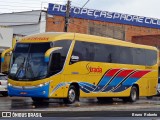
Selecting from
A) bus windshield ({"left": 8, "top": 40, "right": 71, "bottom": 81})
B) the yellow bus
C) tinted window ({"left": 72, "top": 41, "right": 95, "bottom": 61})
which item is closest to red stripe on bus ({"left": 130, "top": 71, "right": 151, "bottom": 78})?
the yellow bus

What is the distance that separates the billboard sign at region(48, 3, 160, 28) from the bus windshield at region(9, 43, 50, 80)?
3563 centimetres

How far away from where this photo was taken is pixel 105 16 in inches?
2549

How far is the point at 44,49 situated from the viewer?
22.0 metres

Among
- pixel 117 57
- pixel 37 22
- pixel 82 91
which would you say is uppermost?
pixel 37 22

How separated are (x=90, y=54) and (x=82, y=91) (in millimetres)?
2032

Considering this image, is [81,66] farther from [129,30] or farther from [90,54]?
[129,30]

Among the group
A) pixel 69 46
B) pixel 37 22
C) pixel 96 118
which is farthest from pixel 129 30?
pixel 96 118

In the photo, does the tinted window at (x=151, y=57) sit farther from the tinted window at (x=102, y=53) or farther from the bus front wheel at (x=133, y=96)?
the tinted window at (x=102, y=53)

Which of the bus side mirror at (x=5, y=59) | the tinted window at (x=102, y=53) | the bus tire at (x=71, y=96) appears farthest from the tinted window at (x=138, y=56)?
the bus side mirror at (x=5, y=59)

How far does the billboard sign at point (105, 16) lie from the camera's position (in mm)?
58906

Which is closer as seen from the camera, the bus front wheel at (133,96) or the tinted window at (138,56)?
the bus front wheel at (133,96)

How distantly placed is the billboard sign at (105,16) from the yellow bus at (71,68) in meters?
31.5

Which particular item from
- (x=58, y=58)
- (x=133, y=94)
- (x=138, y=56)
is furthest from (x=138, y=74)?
(x=58, y=58)

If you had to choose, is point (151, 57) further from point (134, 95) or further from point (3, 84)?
point (3, 84)
